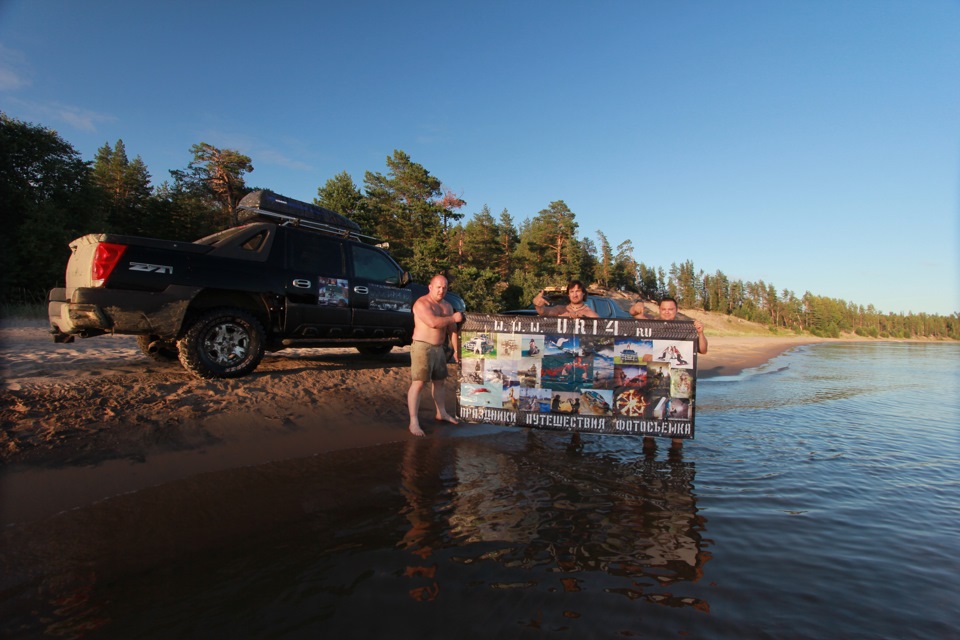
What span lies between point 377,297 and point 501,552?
5.30 metres

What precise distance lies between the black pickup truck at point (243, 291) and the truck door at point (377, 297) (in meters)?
0.02

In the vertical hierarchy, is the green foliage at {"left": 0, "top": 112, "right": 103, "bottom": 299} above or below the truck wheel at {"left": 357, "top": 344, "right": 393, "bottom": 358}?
above

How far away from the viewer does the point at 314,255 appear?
6.76m

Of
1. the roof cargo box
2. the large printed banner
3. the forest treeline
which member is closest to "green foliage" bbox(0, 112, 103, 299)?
the forest treeline

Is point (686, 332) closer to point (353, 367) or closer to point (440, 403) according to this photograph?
point (440, 403)

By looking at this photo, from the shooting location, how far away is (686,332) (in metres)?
4.63

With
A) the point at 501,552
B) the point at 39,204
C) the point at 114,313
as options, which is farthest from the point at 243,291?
the point at 39,204

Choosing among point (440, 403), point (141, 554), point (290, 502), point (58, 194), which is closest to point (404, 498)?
point (290, 502)

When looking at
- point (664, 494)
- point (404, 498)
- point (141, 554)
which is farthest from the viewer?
point (664, 494)

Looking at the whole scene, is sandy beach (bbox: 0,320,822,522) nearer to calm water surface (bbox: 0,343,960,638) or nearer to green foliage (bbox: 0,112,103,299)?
calm water surface (bbox: 0,343,960,638)

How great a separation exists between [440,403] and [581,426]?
197 cm

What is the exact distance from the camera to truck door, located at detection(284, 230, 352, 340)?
635cm

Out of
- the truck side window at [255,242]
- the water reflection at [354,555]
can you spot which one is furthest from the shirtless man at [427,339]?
the truck side window at [255,242]

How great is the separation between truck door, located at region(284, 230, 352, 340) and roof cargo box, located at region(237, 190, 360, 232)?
443 millimetres
